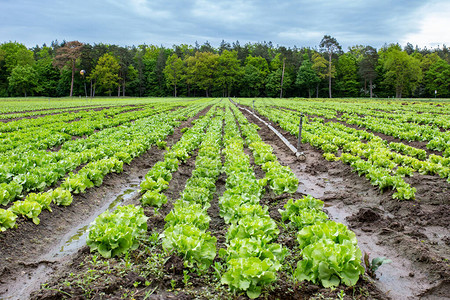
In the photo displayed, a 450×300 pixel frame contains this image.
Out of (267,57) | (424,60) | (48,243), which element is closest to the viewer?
(48,243)

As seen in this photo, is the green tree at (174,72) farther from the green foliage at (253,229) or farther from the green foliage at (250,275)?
the green foliage at (250,275)

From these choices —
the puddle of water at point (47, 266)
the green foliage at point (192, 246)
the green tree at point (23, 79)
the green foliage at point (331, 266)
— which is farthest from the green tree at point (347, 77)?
the green foliage at point (192, 246)

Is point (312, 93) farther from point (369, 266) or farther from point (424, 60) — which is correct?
point (369, 266)

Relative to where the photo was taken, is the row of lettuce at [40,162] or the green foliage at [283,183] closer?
the row of lettuce at [40,162]

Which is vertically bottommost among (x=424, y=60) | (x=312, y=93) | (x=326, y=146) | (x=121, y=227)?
(x=121, y=227)

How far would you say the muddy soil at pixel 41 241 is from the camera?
421 cm

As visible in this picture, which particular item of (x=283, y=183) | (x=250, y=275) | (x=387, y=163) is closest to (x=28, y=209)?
(x=250, y=275)

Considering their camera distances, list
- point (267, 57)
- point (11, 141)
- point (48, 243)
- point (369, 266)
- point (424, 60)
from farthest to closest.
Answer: point (267, 57) < point (424, 60) < point (11, 141) < point (48, 243) < point (369, 266)

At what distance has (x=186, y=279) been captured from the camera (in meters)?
3.86

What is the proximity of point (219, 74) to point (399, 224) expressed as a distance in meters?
86.7

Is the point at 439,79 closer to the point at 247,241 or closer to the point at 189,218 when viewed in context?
the point at 189,218

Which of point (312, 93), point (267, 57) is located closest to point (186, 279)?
point (312, 93)

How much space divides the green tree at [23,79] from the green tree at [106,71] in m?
14.4

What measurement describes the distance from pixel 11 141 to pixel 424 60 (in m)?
101
